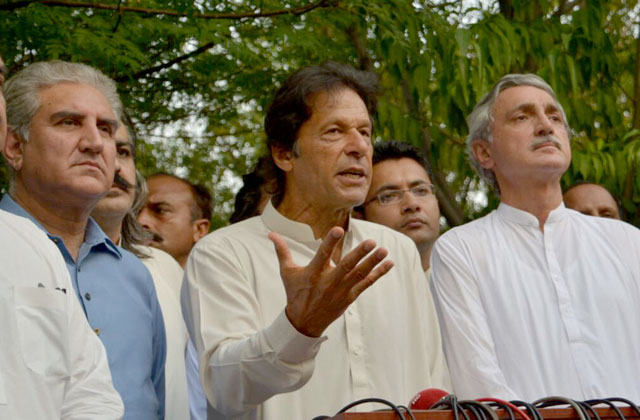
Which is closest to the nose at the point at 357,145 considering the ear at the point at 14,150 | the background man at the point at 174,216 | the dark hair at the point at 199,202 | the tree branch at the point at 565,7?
the ear at the point at 14,150

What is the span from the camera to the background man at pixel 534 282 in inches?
174

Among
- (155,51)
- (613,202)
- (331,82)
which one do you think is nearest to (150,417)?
(331,82)

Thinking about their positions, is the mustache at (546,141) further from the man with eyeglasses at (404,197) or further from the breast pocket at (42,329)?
the breast pocket at (42,329)

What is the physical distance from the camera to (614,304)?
457cm

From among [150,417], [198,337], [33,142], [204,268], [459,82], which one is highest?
[459,82]

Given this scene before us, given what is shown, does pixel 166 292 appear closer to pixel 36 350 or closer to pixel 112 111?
pixel 112 111

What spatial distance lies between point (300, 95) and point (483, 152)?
1.24 meters

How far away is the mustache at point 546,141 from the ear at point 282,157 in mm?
1201

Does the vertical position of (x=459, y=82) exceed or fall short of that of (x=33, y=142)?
it exceeds it

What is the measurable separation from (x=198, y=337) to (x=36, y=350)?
103cm

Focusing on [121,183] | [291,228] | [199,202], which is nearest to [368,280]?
[291,228]

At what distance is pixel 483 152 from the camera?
5250 mm

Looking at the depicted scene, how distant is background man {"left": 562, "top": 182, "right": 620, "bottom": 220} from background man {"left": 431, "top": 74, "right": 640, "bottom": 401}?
1.62m

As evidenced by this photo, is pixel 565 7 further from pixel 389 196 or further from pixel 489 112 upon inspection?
pixel 489 112
